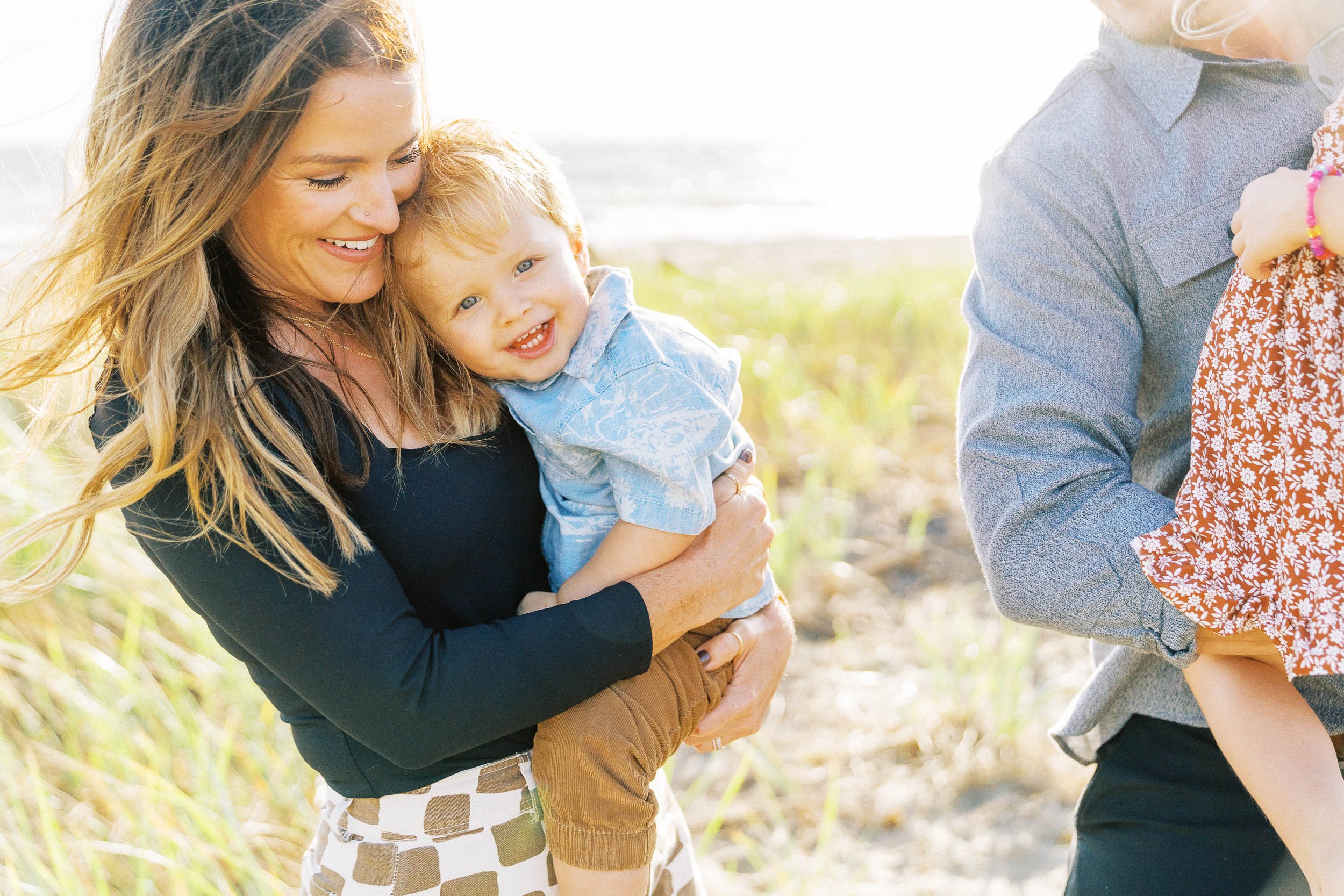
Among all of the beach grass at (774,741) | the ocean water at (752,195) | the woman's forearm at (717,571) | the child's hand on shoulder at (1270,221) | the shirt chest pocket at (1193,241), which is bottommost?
the ocean water at (752,195)

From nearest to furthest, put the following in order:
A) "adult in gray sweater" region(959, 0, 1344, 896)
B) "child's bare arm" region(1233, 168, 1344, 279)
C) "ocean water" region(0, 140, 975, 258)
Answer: "child's bare arm" region(1233, 168, 1344, 279) < "adult in gray sweater" region(959, 0, 1344, 896) < "ocean water" region(0, 140, 975, 258)

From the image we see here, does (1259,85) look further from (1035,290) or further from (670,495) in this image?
(670,495)

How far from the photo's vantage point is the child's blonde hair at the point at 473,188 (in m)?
1.59

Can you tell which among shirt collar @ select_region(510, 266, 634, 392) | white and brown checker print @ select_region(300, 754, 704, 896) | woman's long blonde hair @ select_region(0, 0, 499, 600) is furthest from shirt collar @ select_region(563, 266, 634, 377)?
white and brown checker print @ select_region(300, 754, 704, 896)

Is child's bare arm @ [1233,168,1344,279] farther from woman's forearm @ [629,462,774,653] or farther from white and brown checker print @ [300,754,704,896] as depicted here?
white and brown checker print @ [300,754,704,896]

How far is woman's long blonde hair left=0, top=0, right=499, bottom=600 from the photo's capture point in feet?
4.33

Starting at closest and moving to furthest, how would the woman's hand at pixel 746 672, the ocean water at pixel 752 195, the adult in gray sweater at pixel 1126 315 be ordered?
the adult in gray sweater at pixel 1126 315, the woman's hand at pixel 746 672, the ocean water at pixel 752 195

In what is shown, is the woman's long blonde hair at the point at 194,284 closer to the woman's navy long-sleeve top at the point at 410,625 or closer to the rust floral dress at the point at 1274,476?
the woman's navy long-sleeve top at the point at 410,625

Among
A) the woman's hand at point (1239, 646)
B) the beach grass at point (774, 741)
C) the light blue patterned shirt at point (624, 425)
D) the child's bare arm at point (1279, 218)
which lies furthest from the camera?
the beach grass at point (774, 741)

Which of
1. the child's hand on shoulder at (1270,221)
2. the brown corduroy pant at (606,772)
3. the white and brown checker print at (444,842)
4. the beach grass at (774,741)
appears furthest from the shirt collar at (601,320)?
the child's hand on shoulder at (1270,221)

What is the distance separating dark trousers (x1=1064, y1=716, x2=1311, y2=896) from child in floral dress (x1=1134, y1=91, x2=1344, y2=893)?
0.29 meters

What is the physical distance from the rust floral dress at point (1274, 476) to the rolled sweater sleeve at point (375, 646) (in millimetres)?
851

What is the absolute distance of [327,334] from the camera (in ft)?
5.32

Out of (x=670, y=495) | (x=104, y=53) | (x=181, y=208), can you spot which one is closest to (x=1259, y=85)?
(x=670, y=495)
